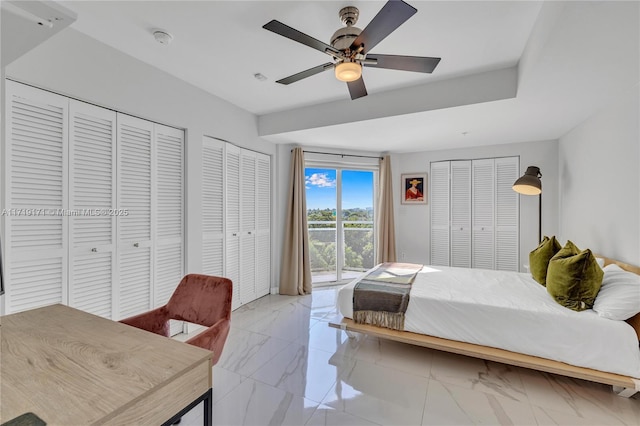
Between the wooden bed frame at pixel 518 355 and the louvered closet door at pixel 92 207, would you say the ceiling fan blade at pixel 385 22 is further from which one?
the wooden bed frame at pixel 518 355

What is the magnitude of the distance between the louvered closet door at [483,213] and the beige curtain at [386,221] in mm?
1318

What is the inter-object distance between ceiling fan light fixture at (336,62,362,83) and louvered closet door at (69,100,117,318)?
1.99m

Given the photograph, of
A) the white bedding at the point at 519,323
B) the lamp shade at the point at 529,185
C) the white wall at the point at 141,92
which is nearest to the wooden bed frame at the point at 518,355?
the white bedding at the point at 519,323

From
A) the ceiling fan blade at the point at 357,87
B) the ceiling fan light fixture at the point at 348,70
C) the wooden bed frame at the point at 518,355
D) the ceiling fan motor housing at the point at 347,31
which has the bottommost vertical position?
the wooden bed frame at the point at 518,355

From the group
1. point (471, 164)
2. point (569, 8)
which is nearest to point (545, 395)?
point (569, 8)

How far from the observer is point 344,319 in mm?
2740

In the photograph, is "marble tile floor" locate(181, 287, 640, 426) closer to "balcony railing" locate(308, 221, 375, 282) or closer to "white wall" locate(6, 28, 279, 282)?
"white wall" locate(6, 28, 279, 282)

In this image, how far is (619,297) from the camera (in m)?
1.89

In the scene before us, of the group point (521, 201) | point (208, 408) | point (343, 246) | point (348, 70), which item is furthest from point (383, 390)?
point (521, 201)

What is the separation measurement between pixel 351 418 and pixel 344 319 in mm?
1031

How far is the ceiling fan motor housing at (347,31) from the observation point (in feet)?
5.85

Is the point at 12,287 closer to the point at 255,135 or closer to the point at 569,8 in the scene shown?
the point at 255,135

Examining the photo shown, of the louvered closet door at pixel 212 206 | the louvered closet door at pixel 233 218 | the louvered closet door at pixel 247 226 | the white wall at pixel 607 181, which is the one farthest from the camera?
the louvered closet door at pixel 247 226

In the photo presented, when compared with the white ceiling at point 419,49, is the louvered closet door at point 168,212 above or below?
below
